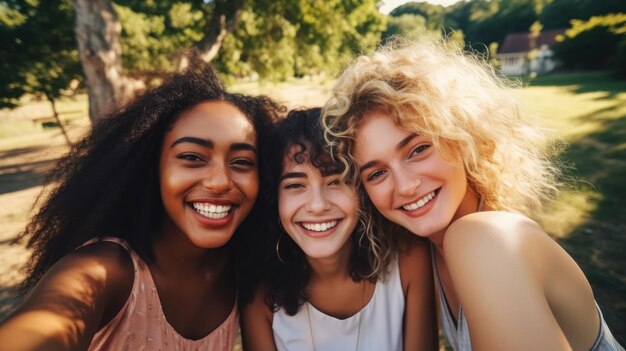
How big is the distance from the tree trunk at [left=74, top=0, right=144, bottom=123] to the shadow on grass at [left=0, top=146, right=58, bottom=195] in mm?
4919

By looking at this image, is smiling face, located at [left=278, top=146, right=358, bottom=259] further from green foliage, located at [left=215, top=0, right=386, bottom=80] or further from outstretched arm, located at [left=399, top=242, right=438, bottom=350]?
green foliage, located at [left=215, top=0, right=386, bottom=80]

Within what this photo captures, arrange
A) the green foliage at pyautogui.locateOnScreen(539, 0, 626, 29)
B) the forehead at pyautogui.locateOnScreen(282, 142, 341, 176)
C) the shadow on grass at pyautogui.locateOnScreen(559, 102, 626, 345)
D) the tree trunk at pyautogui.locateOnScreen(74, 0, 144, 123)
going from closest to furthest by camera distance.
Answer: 1. the forehead at pyautogui.locateOnScreen(282, 142, 341, 176)
2. the shadow on grass at pyautogui.locateOnScreen(559, 102, 626, 345)
3. the tree trunk at pyautogui.locateOnScreen(74, 0, 144, 123)
4. the green foliage at pyautogui.locateOnScreen(539, 0, 626, 29)

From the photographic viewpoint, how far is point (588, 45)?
3431 centimetres

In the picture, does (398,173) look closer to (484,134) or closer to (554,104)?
(484,134)

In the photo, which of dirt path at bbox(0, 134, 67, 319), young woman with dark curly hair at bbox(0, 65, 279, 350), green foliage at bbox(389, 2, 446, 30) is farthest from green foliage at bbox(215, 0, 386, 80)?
green foliage at bbox(389, 2, 446, 30)

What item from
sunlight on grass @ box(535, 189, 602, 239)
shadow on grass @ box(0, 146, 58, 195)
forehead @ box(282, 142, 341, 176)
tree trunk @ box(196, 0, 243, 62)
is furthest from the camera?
shadow on grass @ box(0, 146, 58, 195)

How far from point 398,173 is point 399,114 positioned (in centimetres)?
33

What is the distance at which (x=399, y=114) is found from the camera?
1.96 m

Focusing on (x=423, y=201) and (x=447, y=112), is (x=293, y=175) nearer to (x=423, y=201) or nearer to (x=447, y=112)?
(x=423, y=201)

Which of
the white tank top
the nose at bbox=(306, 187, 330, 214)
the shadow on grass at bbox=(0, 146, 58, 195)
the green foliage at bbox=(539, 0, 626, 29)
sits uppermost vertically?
the green foliage at bbox=(539, 0, 626, 29)

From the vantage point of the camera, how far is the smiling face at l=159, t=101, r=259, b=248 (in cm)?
195

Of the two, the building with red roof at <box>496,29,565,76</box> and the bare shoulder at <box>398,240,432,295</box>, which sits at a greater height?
the bare shoulder at <box>398,240,432,295</box>

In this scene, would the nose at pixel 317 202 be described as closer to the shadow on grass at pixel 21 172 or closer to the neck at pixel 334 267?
the neck at pixel 334 267

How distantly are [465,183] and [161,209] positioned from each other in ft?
6.07
